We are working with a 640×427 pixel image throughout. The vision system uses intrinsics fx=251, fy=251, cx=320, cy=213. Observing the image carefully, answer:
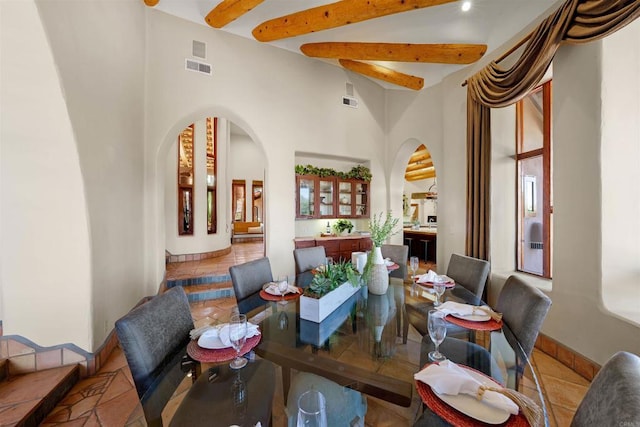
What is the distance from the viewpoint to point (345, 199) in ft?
16.7

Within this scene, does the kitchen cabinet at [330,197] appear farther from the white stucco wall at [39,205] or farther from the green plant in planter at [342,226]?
the white stucco wall at [39,205]

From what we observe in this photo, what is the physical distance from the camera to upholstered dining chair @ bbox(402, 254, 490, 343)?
62.0 inches

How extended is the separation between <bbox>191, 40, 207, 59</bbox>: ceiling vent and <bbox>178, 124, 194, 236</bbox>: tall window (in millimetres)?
1996

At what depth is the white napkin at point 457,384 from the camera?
82cm

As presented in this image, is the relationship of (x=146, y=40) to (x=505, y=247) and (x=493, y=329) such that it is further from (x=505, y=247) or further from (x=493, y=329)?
(x=505, y=247)

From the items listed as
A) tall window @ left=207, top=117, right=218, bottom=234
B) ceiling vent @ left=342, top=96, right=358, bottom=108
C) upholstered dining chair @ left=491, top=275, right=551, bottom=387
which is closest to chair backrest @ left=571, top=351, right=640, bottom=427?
upholstered dining chair @ left=491, top=275, right=551, bottom=387

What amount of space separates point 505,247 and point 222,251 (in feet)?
17.8

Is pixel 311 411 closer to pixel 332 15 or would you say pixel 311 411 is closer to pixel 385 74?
pixel 332 15

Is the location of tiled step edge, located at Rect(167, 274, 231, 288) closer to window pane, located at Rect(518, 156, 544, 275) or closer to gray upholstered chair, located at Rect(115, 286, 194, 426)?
gray upholstered chair, located at Rect(115, 286, 194, 426)

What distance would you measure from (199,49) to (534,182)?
4768mm

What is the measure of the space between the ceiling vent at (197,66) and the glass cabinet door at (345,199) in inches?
112

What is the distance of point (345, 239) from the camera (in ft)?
15.4

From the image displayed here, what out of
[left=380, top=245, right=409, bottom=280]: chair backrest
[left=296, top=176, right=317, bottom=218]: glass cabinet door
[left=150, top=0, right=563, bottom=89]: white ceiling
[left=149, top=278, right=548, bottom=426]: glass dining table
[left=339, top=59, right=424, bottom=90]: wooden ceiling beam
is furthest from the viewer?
[left=296, top=176, right=317, bottom=218]: glass cabinet door

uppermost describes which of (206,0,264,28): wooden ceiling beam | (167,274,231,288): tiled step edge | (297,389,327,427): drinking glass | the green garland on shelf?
(206,0,264,28): wooden ceiling beam
